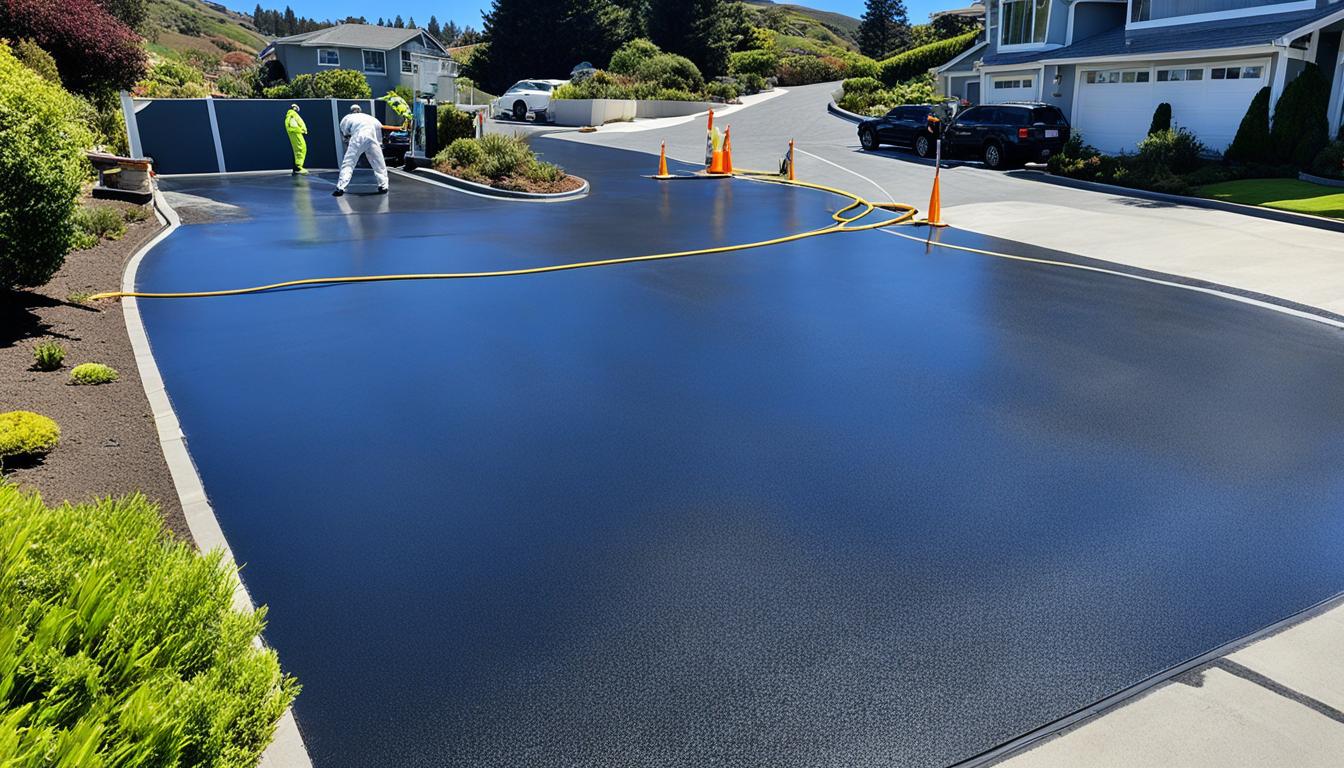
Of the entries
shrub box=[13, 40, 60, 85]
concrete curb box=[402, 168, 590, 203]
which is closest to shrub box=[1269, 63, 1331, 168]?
concrete curb box=[402, 168, 590, 203]

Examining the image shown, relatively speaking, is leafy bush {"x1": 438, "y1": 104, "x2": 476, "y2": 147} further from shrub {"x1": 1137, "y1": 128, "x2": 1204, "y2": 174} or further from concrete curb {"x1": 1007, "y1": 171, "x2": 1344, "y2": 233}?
shrub {"x1": 1137, "y1": 128, "x2": 1204, "y2": 174}

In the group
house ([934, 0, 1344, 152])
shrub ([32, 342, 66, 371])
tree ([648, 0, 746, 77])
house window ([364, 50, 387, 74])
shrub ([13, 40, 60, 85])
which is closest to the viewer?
shrub ([32, 342, 66, 371])

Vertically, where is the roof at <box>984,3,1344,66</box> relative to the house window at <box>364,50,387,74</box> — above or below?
below

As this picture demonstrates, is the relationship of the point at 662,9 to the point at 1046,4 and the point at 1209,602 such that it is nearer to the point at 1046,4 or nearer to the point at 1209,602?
the point at 1046,4

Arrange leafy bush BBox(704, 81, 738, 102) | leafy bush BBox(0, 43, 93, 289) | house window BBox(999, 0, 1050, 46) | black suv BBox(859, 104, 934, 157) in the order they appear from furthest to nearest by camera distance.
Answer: leafy bush BBox(704, 81, 738, 102), house window BBox(999, 0, 1050, 46), black suv BBox(859, 104, 934, 157), leafy bush BBox(0, 43, 93, 289)

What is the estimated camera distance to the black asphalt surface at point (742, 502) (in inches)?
159

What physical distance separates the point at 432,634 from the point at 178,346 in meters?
6.05

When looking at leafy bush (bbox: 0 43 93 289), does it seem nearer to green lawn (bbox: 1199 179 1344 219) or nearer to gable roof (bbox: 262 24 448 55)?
green lawn (bbox: 1199 179 1344 219)

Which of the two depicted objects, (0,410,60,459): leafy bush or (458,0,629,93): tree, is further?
(458,0,629,93): tree

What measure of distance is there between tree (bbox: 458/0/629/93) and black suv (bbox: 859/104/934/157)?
1208 inches

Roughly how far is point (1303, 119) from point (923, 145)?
9.86 m

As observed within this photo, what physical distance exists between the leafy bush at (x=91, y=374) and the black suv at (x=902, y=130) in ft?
82.8

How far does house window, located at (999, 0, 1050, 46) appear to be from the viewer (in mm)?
32631

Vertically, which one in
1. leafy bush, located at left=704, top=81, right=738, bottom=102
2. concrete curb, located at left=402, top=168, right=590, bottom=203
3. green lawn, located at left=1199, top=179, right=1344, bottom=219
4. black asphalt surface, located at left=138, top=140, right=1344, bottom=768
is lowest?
black asphalt surface, located at left=138, top=140, right=1344, bottom=768
